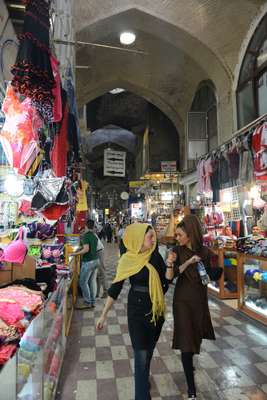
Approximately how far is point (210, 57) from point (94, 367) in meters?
7.81

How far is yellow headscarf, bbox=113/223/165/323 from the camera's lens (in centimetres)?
229

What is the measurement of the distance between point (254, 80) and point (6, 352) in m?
7.32

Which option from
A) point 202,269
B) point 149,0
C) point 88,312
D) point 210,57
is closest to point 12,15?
point 202,269

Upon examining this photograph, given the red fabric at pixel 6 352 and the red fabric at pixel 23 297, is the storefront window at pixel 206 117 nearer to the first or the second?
the red fabric at pixel 23 297

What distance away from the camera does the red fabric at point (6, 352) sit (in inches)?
53.1

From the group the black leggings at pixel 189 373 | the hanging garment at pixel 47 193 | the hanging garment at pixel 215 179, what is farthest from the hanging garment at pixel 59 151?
the hanging garment at pixel 215 179

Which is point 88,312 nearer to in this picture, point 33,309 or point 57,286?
point 57,286

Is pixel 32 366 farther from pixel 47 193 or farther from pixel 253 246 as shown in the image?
pixel 253 246

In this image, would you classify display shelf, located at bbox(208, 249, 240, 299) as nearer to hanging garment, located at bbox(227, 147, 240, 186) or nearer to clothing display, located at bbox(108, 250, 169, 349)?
hanging garment, located at bbox(227, 147, 240, 186)

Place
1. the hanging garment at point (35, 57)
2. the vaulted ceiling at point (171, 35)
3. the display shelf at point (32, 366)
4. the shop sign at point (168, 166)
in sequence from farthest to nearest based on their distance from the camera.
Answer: the shop sign at point (168, 166) → the vaulted ceiling at point (171, 35) → the hanging garment at point (35, 57) → the display shelf at point (32, 366)

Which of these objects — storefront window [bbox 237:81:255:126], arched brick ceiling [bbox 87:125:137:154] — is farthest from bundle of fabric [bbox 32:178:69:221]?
arched brick ceiling [bbox 87:125:137:154]

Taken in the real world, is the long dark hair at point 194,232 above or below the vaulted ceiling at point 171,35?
below

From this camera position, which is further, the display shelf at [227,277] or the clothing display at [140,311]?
the display shelf at [227,277]

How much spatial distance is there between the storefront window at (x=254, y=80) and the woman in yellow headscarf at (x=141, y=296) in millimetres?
5557
